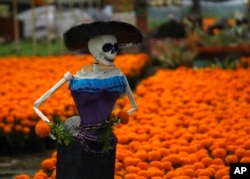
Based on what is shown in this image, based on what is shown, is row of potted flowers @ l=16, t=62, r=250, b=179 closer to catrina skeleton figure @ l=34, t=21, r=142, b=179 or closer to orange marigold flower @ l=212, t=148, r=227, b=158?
orange marigold flower @ l=212, t=148, r=227, b=158

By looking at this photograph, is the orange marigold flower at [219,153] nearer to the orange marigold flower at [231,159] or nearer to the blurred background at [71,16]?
the orange marigold flower at [231,159]

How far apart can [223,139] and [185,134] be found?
0.42 m

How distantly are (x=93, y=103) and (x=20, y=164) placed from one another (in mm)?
3268

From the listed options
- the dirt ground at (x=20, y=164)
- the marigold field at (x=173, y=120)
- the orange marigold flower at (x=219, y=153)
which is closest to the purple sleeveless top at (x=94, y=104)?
the marigold field at (x=173, y=120)

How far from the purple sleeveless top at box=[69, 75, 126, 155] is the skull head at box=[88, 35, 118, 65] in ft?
0.45

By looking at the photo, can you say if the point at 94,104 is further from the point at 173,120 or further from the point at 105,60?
the point at 173,120

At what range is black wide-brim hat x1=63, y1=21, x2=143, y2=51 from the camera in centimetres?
465

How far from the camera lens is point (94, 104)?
4.66 metres

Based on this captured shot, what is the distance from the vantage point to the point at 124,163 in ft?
18.1

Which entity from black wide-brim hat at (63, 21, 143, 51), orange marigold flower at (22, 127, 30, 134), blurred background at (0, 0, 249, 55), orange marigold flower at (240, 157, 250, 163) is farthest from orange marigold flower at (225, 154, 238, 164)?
orange marigold flower at (22, 127, 30, 134)

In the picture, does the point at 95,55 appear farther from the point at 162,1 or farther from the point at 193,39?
the point at 162,1

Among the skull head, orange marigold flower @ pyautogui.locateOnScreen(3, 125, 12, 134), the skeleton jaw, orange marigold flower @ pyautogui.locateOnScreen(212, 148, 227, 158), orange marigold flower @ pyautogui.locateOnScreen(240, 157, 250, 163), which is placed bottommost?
orange marigold flower @ pyautogui.locateOnScreen(240, 157, 250, 163)

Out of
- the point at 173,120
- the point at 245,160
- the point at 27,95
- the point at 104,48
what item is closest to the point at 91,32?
the point at 104,48

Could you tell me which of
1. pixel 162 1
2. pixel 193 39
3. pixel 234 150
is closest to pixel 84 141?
pixel 234 150
